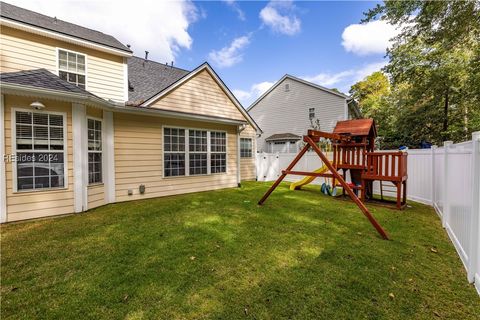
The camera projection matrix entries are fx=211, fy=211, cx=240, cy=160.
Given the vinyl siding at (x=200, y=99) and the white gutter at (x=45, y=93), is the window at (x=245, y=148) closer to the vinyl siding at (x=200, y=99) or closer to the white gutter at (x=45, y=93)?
the vinyl siding at (x=200, y=99)

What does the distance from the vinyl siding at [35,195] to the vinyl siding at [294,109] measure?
1425 cm

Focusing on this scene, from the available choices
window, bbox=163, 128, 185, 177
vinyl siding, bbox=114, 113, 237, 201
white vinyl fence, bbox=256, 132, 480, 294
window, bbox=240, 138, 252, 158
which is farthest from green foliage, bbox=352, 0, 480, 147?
vinyl siding, bbox=114, 113, 237, 201

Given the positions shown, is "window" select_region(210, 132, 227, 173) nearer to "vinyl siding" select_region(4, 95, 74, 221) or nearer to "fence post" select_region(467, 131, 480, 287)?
"vinyl siding" select_region(4, 95, 74, 221)

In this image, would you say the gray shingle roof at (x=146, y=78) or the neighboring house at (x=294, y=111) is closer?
the gray shingle roof at (x=146, y=78)

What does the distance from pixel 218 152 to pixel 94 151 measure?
4402 mm

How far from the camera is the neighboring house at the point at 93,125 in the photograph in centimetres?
482

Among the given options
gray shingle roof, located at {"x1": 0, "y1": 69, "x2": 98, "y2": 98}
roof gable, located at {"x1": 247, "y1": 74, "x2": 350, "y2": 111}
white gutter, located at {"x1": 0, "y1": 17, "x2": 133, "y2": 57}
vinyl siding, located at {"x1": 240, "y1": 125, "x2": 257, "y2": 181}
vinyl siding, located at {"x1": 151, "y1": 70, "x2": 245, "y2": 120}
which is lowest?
vinyl siding, located at {"x1": 240, "y1": 125, "x2": 257, "y2": 181}

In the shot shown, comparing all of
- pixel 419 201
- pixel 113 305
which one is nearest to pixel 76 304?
pixel 113 305

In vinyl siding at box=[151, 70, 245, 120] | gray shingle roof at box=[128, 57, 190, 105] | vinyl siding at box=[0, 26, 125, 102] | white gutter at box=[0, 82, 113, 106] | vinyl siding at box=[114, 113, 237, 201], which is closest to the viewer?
white gutter at box=[0, 82, 113, 106]

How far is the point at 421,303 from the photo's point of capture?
6.99 ft

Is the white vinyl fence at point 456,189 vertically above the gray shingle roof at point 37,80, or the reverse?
the gray shingle roof at point 37,80

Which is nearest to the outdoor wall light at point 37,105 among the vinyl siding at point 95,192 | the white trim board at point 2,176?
the white trim board at point 2,176

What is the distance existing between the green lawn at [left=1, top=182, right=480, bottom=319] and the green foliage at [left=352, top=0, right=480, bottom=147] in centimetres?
898

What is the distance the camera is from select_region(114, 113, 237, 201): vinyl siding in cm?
663
